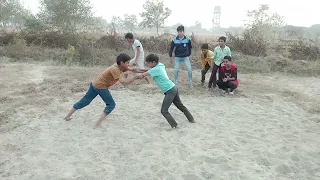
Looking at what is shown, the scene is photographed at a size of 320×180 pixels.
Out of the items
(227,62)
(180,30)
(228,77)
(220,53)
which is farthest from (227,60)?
(180,30)

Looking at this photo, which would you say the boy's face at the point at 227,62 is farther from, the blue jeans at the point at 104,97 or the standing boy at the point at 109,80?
the blue jeans at the point at 104,97

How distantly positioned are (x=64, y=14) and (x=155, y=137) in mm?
13773

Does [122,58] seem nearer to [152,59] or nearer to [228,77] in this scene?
[152,59]

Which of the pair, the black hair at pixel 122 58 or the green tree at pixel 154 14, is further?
the green tree at pixel 154 14

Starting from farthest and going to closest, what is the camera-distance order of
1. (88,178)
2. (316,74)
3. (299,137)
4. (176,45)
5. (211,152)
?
(316,74) < (176,45) < (299,137) < (211,152) < (88,178)

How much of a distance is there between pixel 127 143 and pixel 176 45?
12.2 feet

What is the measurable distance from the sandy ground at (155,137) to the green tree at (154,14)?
832 inches

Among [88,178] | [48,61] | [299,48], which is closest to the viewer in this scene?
[88,178]

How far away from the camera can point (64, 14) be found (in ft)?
54.3

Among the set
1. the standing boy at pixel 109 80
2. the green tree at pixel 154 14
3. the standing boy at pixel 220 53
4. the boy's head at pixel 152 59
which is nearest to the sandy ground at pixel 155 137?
the standing boy at pixel 109 80

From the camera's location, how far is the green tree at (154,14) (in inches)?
1090

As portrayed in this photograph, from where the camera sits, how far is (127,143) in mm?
4594

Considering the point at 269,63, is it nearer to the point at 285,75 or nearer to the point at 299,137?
the point at 285,75


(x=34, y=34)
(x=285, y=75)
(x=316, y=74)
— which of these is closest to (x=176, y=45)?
(x=285, y=75)
